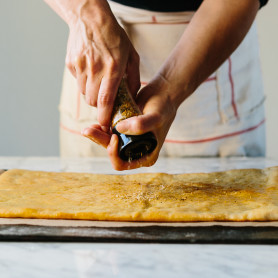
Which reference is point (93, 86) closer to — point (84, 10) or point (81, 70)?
point (81, 70)

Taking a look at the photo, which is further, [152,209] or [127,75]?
[127,75]

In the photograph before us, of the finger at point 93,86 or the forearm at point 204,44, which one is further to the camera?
the forearm at point 204,44

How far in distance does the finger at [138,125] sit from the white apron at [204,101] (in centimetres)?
67

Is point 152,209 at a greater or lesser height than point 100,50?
lesser

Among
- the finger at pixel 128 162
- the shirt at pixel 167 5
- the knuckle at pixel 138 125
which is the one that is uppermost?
the knuckle at pixel 138 125

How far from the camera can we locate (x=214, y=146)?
1640 mm

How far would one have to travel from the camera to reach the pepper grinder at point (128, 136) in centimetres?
93

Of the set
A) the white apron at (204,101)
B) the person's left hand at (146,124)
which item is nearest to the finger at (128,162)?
the person's left hand at (146,124)

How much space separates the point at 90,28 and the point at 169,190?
428mm

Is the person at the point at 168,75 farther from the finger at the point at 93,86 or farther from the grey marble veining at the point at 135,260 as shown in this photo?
the grey marble veining at the point at 135,260

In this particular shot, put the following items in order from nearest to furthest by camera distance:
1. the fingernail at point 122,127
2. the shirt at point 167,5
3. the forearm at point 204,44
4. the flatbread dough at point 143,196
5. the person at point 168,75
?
the flatbread dough at point 143,196 < the fingernail at point 122,127 < the person at point 168,75 < the forearm at point 204,44 < the shirt at point 167,5

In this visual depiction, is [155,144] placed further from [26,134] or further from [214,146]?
[26,134]

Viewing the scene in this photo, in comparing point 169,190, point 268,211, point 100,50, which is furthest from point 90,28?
point 268,211

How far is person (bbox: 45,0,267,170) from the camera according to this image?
1.01m
